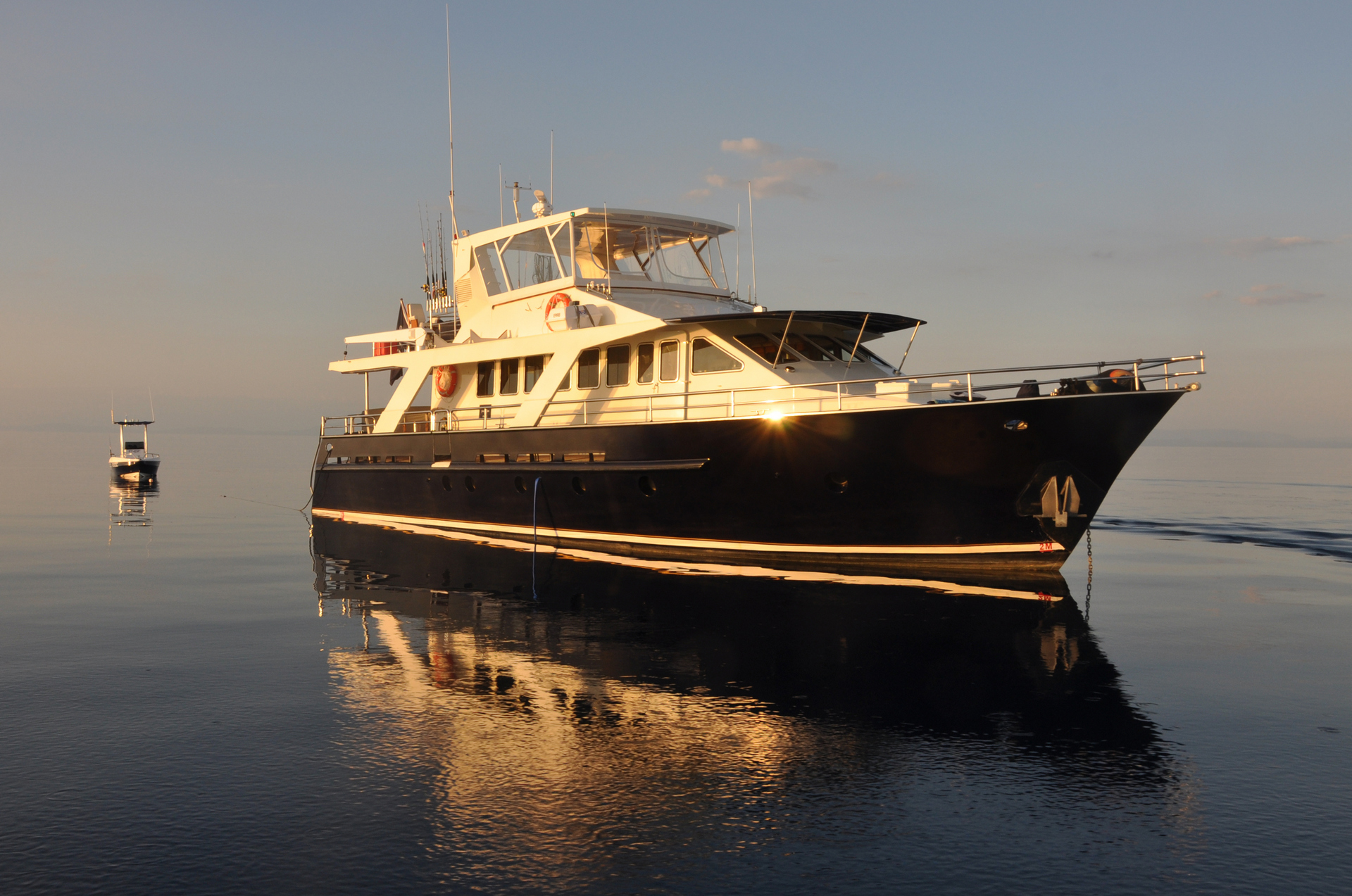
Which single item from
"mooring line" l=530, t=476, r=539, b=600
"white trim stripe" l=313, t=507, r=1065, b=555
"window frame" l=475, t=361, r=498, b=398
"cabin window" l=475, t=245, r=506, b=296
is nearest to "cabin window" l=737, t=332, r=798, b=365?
"white trim stripe" l=313, t=507, r=1065, b=555

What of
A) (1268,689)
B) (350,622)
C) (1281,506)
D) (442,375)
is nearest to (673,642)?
(350,622)

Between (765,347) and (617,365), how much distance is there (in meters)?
3.09

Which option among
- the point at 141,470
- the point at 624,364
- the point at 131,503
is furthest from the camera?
the point at 141,470

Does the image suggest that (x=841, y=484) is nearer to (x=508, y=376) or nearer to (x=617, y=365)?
(x=617, y=365)

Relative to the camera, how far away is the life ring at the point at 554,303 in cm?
1819

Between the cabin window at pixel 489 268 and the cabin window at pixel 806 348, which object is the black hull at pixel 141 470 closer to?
the cabin window at pixel 489 268

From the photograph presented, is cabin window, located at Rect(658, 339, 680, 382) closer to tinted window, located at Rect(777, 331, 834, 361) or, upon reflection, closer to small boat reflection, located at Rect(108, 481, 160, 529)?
tinted window, located at Rect(777, 331, 834, 361)

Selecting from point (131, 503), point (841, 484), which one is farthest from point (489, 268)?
point (131, 503)

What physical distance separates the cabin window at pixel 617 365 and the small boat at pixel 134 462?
33.8m

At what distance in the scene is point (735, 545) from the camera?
15.8 m

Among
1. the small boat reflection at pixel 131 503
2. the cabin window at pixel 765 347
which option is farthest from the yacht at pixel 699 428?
the small boat reflection at pixel 131 503

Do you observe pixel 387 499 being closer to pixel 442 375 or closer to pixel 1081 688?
pixel 442 375

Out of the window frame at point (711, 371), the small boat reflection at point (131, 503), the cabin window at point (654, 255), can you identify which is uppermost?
the cabin window at point (654, 255)

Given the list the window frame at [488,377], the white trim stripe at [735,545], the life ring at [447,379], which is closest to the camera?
the white trim stripe at [735,545]
